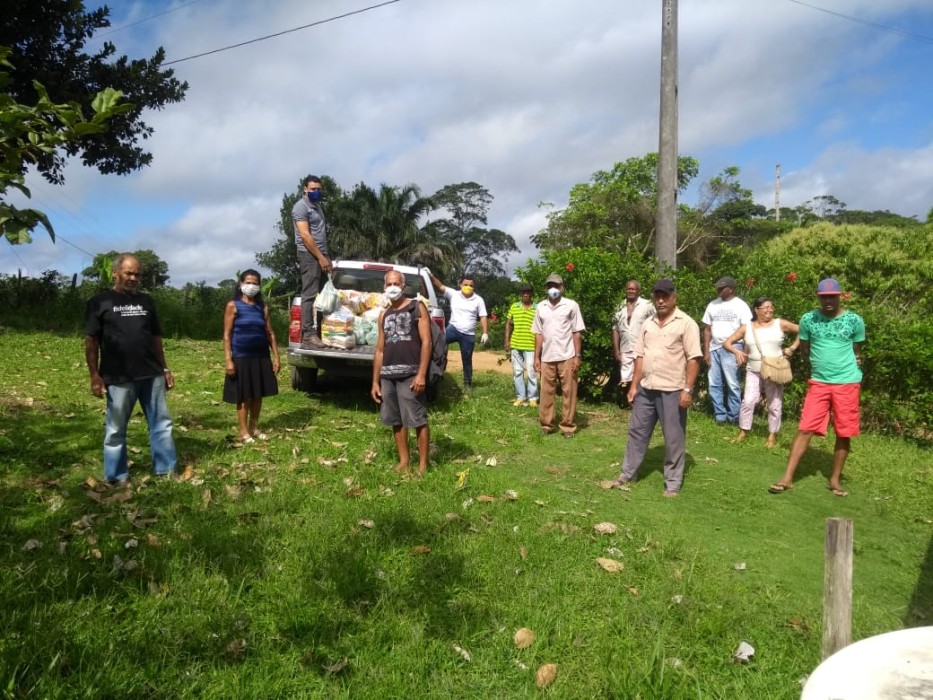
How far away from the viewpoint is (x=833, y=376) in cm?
579

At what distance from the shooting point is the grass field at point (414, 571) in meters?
3.00

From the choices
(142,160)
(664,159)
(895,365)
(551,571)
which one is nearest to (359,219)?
(142,160)

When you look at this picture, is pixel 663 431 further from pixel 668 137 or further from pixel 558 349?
pixel 668 137

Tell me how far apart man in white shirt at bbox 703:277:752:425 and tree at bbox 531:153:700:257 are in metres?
20.6

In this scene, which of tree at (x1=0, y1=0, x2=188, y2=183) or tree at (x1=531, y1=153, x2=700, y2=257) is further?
tree at (x1=531, y1=153, x2=700, y2=257)

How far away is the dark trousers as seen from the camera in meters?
5.73

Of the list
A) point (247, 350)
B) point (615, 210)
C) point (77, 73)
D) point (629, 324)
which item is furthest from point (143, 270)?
point (615, 210)

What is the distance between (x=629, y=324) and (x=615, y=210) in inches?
955

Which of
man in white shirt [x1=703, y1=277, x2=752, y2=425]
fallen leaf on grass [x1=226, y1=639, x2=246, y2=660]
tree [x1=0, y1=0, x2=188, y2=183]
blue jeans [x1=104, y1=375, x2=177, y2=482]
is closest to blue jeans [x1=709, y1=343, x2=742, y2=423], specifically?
man in white shirt [x1=703, y1=277, x2=752, y2=425]

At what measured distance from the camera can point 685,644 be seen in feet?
10.9

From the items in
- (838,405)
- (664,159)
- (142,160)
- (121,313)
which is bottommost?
(838,405)

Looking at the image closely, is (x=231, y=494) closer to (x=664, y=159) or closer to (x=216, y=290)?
(x=664, y=159)

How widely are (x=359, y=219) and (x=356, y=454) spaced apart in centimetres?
3027

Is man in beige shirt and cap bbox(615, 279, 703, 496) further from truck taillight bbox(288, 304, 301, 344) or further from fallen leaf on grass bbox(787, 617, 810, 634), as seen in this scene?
truck taillight bbox(288, 304, 301, 344)
